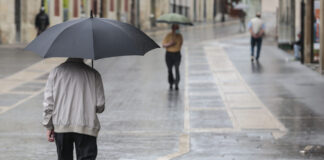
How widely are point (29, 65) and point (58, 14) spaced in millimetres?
17352

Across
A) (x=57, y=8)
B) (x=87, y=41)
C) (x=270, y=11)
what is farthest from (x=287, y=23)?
(x=87, y=41)

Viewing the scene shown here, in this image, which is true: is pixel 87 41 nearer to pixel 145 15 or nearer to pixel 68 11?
pixel 68 11

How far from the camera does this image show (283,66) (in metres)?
24.2

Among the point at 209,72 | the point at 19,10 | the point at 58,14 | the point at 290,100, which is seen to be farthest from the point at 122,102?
the point at 58,14

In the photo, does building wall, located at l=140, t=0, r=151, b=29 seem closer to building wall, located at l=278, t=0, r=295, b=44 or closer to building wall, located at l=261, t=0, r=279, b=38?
building wall, located at l=261, t=0, r=279, b=38

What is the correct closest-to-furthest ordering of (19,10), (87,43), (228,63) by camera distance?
1. (87,43)
2. (228,63)
3. (19,10)

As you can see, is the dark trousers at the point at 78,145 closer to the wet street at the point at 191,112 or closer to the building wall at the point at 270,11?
the wet street at the point at 191,112

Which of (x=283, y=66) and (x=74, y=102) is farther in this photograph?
(x=283, y=66)

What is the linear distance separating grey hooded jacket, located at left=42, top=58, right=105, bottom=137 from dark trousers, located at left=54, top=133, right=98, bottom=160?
2.8 inches

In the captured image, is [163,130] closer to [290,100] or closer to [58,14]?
[290,100]

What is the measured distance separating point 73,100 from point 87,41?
57 centimetres

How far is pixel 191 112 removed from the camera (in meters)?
14.3

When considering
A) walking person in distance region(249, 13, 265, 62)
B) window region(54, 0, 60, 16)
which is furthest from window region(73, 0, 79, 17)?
walking person in distance region(249, 13, 265, 62)

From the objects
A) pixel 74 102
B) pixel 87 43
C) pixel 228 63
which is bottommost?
pixel 228 63
